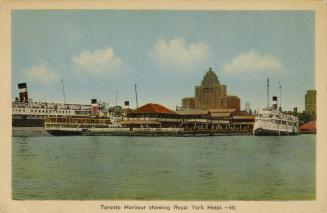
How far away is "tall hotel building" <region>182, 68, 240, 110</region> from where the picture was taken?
2121mm

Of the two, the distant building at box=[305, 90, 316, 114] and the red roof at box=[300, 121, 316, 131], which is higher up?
the distant building at box=[305, 90, 316, 114]

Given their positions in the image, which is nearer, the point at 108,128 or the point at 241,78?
the point at 241,78

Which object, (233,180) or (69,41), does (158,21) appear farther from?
(233,180)

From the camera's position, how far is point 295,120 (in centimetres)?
218

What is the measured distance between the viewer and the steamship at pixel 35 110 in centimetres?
212

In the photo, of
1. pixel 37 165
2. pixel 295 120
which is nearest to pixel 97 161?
pixel 37 165

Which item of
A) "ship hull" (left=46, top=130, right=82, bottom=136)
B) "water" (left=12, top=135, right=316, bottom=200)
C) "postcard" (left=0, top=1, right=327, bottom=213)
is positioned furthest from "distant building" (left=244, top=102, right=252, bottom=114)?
"ship hull" (left=46, top=130, right=82, bottom=136)

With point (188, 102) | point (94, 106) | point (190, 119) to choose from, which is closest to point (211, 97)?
point (188, 102)

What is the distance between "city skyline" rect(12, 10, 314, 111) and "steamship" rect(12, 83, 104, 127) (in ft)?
0.12

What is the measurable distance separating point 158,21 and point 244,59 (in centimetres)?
36

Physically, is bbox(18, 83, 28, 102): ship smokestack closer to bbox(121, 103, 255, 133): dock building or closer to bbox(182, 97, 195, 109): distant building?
bbox(121, 103, 255, 133): dock building

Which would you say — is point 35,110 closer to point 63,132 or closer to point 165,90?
point 63,132

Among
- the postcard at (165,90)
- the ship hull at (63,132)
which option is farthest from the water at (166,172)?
the ship hull at (63,132)

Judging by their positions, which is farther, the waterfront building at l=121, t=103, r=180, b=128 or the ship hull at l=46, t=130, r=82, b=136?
the ship hull at l=46, t=130, r=82, b=136
